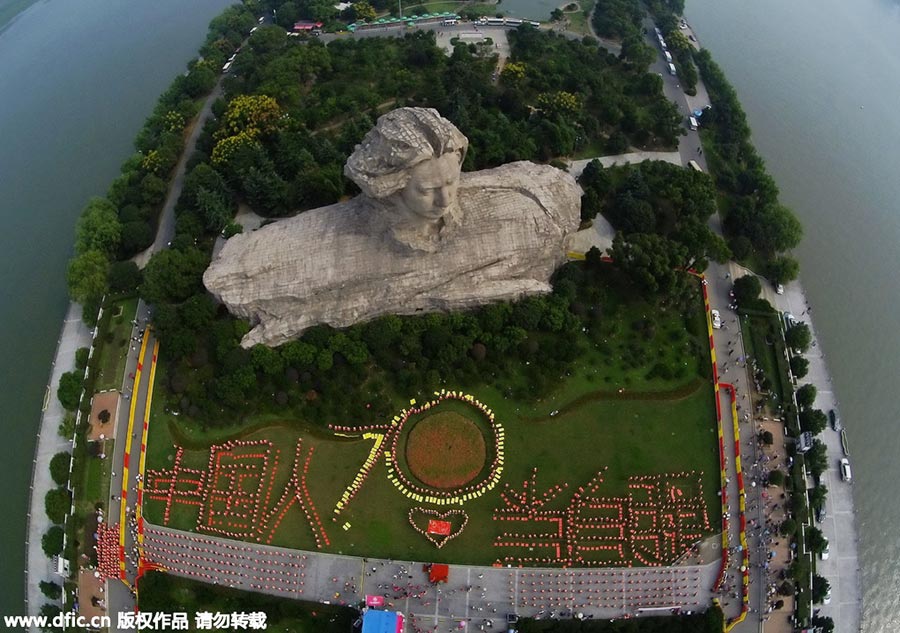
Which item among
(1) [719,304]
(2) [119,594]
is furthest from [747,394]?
(2) [119,594]

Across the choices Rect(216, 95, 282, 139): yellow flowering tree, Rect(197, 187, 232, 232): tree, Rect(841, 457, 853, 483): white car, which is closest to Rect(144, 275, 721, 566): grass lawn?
Rect(841, 457, 853, 483): white car

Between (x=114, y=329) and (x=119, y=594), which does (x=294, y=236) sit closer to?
(x=114, y=329)

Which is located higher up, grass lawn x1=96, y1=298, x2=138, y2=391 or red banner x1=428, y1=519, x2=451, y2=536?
red banner x1=428, y1=519, x2=451, y2=536

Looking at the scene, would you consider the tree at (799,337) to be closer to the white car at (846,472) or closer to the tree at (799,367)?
the tree at (799,367)

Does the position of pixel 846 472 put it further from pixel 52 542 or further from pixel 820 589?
pixel 52 542

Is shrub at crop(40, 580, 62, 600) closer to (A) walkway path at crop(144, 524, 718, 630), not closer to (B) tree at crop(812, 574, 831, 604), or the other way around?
(A) walkway path at crop(144, 524, 718, 630)

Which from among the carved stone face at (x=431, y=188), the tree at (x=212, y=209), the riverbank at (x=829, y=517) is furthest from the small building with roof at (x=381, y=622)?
the tree at (x=212, y=209)
